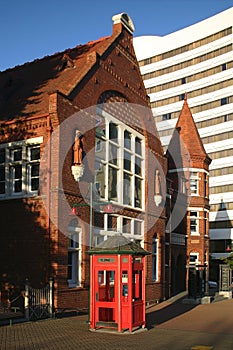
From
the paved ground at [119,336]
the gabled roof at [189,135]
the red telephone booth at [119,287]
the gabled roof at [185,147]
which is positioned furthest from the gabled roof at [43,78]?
the gabled roof at [189,135]

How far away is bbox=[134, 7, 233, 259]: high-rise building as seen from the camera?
6869cm

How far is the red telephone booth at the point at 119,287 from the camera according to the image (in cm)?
1482

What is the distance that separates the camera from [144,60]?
8356cm

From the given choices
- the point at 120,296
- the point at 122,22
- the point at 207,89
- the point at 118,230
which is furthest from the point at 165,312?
the point at 207,89

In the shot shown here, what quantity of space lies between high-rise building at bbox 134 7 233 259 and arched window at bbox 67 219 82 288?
1929 inches

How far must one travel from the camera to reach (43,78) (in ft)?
76.2

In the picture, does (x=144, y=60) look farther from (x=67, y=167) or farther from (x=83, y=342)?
(x=83, y=342)

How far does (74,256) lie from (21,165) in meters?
4.37

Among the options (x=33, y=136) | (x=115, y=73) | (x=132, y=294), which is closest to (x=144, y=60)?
(x=115, y=73)

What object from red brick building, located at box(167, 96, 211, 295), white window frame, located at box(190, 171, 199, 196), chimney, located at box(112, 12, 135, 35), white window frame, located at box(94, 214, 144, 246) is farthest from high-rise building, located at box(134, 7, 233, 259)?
chimney, located at box(112, 12, 135, 35)

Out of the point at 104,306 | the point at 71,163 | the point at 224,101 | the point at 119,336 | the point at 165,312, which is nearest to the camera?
the point at 119,336

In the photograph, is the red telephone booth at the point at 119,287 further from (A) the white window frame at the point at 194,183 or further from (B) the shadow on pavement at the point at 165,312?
(A) the white window frame at the point at 194,183

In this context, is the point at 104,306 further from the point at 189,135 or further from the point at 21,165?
the point at 189,135

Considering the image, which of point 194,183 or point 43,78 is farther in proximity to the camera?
point 194,183
